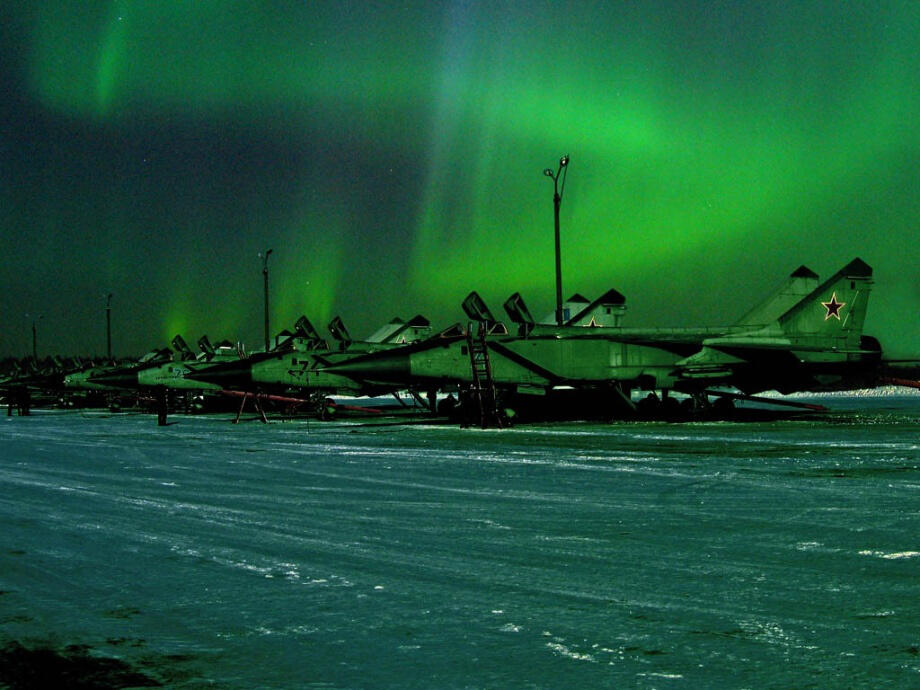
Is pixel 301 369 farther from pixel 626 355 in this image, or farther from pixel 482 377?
pixel 626 355

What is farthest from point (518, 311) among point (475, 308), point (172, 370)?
point (172, 370)

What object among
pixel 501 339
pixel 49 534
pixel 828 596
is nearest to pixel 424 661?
pixel 828 596

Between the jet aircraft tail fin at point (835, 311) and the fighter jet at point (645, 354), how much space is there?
1.2 inches

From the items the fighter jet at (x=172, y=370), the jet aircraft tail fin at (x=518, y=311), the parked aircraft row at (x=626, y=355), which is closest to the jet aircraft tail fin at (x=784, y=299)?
the parked aircraft row at (x=626, y=355)

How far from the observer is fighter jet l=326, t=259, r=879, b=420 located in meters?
26.3

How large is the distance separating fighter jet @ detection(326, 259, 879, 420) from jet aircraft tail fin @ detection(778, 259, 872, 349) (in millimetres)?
30

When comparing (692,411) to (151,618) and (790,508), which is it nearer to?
(790,508)

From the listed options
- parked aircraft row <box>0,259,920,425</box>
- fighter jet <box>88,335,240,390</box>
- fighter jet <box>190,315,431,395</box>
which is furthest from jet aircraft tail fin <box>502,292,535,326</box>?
fighter jet <box>88,335,240,390</box>

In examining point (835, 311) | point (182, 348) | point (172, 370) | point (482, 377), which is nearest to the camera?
point (482, 377)

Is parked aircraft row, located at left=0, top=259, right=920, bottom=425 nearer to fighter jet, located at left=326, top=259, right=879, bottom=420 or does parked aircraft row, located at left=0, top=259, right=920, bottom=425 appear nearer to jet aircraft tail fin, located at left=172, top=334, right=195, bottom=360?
fighter jet, located at left=326, top=259, right=879, bottom=420

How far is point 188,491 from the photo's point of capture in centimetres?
1104

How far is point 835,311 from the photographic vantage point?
2752 cm

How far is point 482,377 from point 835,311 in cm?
1063

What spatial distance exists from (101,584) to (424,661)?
8.73 ft
